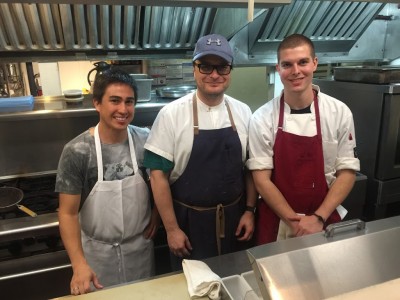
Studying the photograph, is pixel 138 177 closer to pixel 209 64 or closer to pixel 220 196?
pixel 220 196

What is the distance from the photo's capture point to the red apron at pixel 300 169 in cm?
133

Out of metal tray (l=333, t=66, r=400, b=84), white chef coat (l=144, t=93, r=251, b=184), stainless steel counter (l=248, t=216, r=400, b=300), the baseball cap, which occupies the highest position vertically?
the baseball cap

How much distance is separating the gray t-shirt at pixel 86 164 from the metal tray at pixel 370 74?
132 cm

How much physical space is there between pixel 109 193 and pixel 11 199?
0.67 metres

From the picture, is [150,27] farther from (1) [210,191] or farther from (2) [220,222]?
(2) [220,222]

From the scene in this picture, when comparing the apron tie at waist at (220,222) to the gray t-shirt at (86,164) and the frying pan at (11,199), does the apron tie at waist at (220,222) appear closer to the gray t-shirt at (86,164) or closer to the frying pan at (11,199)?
the gray t-shirt at (86,164)

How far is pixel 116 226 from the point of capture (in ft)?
4.31

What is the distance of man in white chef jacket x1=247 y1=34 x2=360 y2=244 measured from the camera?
133 centimetres

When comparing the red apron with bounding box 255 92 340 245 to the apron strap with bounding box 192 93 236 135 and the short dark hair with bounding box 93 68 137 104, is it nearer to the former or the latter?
the apron strap with bounding box 192 93 236 135

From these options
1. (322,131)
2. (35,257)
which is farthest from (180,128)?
(35,257)

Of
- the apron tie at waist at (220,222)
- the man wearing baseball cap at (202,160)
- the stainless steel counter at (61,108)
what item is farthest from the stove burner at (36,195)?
the apron tie at waist at (220,222)

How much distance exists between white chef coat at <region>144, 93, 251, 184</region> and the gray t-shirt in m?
0.11

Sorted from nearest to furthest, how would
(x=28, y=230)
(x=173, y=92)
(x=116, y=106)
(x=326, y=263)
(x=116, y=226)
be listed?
(x=326, y=263), (x=116, y=106), (x=116, y=226), (x=28, y=230), (x=173, y=92)

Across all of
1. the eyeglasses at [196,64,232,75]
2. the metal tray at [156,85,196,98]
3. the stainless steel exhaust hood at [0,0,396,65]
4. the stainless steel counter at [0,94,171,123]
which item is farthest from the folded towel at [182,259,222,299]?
the metal tray at [156,85,196,98]
